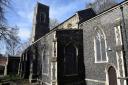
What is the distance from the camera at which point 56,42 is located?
17234 mm

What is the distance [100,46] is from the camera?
15.9 m

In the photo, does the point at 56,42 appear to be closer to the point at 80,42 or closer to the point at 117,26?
the point at 80,42

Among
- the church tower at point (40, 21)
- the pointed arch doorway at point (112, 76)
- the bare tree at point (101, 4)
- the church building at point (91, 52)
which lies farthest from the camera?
the bare tree at point (101, 4)

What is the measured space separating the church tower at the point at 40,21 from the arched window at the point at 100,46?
19.7 m

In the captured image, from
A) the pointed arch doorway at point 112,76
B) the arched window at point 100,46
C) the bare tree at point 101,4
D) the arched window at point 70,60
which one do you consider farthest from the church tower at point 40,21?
the pointed arch doorway at point 112,76

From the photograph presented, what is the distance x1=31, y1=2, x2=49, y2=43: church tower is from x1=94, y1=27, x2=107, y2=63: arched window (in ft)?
64.8

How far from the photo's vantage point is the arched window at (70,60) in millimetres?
17438

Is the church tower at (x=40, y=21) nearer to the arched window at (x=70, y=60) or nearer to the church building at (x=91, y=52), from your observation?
the church building at (x=91, y=52)

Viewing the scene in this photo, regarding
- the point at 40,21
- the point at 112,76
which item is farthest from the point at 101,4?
the point at 112,76

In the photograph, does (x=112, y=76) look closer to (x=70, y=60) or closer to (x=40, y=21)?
(x=70, y=60)

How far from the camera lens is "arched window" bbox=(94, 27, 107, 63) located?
15.4 metres

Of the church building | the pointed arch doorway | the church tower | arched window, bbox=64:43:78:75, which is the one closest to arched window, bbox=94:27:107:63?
the church building

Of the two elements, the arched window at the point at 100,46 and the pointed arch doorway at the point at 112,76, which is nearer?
the pointed arch doorway at the point at 112,76

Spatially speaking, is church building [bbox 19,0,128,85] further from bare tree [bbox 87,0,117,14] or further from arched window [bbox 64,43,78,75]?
bare tree [bbox 87,0,117,14]
